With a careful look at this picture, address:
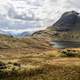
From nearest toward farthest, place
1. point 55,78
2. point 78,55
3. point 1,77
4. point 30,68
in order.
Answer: point 55,78, point 1,77, point 30,68, point 78,55

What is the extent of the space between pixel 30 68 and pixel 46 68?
246 cm

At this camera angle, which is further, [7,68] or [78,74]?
[7,68]

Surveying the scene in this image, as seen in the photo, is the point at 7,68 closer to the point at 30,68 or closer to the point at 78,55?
the point at 30,68

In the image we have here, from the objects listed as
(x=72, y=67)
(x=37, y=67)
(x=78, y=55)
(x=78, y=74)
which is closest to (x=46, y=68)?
(x=37, y=67)

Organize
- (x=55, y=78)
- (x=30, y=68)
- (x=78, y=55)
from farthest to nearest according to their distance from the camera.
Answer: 1. (x=78, y=55)
2. (x=30, y=68)
3. (x=55, y=78)

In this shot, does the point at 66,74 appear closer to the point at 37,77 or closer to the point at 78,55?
the point at 37,77

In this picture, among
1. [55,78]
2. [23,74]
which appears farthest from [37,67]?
[55,78]

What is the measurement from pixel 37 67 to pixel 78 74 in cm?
766

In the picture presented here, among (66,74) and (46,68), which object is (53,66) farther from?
(66,74)

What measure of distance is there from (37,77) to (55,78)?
2.34 metres

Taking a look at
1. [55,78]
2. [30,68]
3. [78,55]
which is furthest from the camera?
[78,55]

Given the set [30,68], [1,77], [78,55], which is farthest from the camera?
[78,55]

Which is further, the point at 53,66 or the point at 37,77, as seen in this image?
the point at 53,66

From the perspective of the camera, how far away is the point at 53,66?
42125 mm
